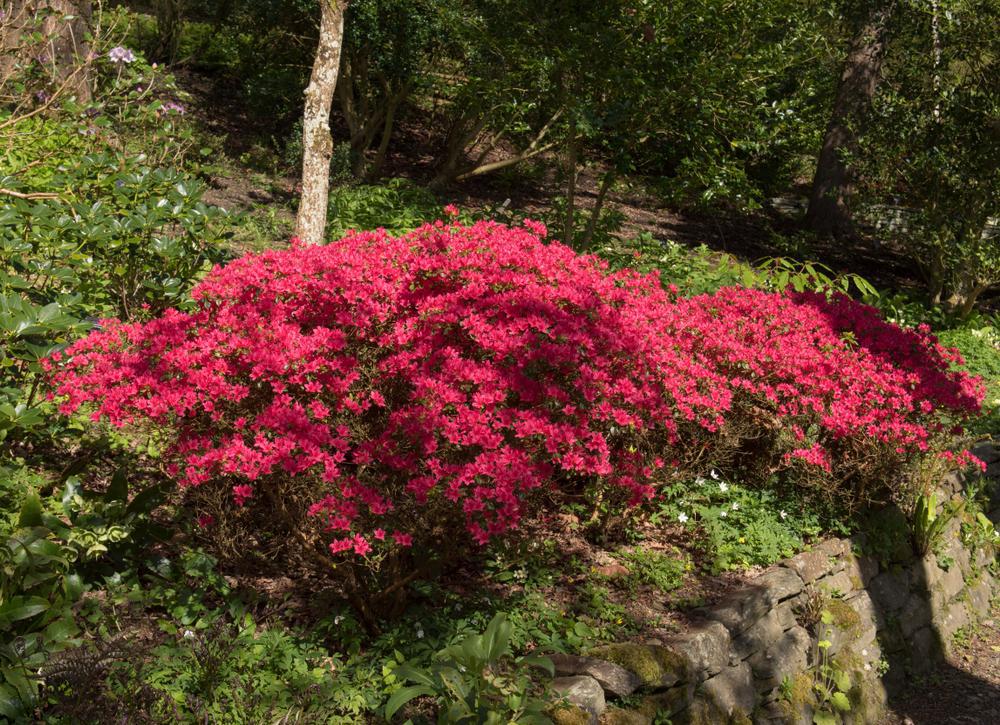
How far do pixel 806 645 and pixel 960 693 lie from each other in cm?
156

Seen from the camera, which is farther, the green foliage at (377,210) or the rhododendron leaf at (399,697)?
the green foliage at (377,210)

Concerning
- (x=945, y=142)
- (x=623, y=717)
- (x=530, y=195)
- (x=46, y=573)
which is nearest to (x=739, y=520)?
(x=623, y=717)

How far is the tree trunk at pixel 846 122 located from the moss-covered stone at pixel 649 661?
861 cm

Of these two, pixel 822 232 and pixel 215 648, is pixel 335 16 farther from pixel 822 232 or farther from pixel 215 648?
pixel 822 232

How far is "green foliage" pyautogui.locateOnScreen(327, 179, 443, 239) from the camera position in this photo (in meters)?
8.85

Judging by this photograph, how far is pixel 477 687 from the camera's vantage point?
9.57 feet

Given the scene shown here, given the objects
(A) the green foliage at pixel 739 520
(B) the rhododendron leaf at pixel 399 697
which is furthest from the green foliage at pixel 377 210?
(B) the rhododendron leaf at pixel 399 697

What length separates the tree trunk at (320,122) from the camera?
22.6 feet

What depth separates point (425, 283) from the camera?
4113mm

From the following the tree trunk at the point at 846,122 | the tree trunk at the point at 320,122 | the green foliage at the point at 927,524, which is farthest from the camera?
the tree trunk at the point at 846,122

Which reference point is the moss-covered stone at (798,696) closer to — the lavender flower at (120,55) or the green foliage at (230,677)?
the green foliage at (230,677)

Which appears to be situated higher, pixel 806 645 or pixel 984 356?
pixel 984 356

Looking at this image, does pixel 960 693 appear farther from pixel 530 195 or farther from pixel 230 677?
pixel 530 195

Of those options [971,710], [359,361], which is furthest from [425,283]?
[971,710]
